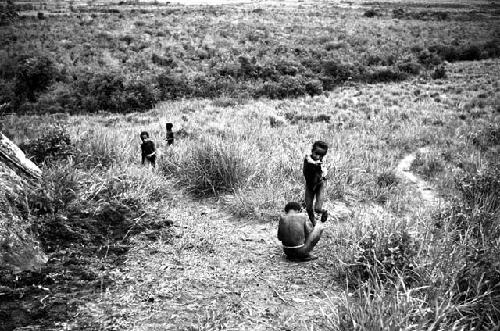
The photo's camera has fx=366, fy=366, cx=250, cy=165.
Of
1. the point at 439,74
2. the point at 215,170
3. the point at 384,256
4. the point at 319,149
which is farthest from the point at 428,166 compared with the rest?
the point at 439,74

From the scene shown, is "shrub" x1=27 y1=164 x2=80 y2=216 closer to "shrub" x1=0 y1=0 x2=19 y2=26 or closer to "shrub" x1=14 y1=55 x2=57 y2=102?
"shrub" x1=14 y1=55 x2=57 y2=102

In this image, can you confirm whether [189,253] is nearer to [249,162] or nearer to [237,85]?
[249,162]

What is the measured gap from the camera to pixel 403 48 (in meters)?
32.9

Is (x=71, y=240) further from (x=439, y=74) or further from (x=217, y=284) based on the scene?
(x=439, y=74)

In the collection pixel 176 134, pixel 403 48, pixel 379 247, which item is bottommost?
pixel 176 134

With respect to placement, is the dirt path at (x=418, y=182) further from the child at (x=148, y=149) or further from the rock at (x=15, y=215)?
the rock at (x=15, y=215)

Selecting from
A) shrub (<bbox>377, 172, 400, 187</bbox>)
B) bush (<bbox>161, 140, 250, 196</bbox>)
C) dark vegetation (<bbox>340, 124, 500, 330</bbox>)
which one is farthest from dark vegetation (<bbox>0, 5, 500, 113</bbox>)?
dark vegetation (<bbox>340, 124, 500, 330</bbox>)

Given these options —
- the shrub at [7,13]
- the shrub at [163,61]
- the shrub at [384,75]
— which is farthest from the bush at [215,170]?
the shrub at [7,13]

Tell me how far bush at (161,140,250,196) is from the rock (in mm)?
2746

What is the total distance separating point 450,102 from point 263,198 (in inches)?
647

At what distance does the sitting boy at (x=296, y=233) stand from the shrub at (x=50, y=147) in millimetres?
4562

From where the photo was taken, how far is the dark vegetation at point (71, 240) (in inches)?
136

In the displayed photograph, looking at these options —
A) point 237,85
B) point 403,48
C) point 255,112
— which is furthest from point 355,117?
point 403,48

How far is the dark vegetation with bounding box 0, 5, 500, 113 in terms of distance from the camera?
2289cm
